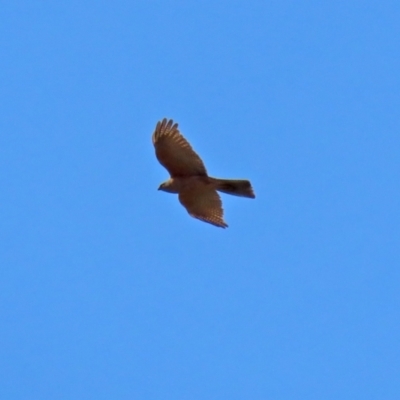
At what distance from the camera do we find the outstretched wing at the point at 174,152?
1096 inches

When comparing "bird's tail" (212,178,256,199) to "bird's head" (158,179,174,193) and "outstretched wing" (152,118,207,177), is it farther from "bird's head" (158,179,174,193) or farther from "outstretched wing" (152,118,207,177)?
"bird's head" (158,179,174,193)

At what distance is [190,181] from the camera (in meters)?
28.5

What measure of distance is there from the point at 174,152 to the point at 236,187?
4.65 ft

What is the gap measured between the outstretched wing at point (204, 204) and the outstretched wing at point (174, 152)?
17.4 inches

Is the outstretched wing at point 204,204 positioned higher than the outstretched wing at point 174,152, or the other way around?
the outstretched wing at point 174,152

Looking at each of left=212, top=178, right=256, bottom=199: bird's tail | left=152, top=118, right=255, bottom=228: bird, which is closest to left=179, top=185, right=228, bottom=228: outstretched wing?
left=152, top=118, right=255, bottom=228: bird

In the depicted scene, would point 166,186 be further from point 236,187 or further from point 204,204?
point 236,187

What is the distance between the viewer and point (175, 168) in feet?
93.5

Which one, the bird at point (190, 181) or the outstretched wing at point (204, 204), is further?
the outstretched wing at point (204, 204)

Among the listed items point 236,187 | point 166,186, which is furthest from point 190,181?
point 236,187

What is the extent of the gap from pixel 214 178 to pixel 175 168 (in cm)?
82

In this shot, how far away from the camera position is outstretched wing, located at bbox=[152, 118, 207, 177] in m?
27.8

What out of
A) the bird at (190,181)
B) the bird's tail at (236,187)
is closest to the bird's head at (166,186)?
the bird at (190,181)

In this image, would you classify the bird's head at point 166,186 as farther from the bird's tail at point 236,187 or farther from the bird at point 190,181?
the bird's tail at point 236,187
